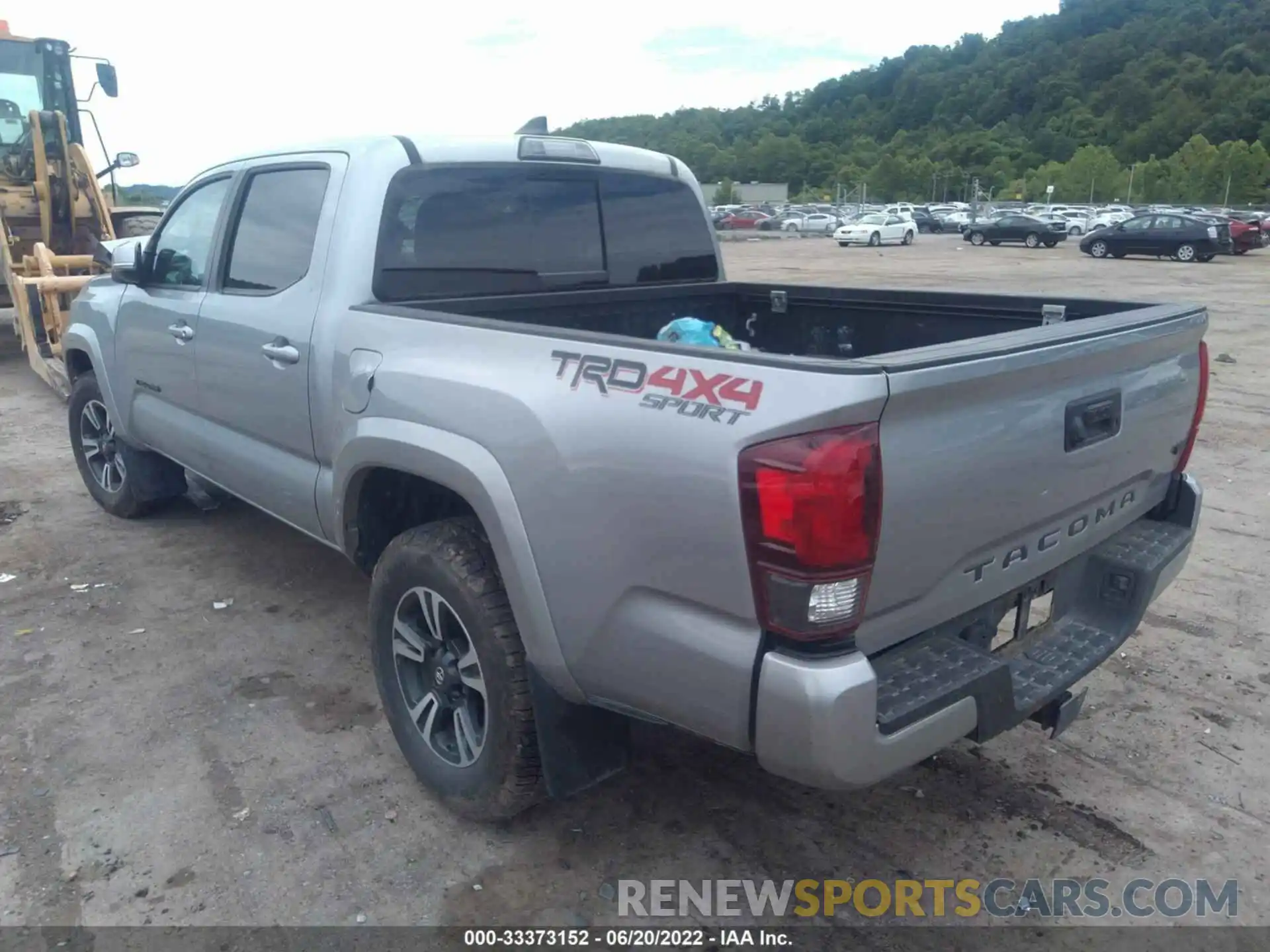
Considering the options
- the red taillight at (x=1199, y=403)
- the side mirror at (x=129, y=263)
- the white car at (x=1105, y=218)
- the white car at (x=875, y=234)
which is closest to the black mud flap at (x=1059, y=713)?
the red taillight at (x=1199, y=403)

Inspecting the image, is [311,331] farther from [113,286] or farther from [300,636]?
[113,286]

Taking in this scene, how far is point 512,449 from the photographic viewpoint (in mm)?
2580

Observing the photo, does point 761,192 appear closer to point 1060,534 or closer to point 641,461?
point 1060,534

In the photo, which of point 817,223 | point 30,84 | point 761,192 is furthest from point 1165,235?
point 761,192

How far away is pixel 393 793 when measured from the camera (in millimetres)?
3258

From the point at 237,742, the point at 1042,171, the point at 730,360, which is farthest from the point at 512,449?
the point at 1042,171

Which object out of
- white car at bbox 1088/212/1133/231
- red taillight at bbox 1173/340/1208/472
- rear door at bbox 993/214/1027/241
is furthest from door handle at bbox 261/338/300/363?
white car at bbox 1088/212/1133/231

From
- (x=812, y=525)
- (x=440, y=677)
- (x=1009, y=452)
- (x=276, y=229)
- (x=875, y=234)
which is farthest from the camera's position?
(x=875, y=234)

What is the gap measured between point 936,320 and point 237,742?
9.87 ft

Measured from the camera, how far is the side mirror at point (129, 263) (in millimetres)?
4785

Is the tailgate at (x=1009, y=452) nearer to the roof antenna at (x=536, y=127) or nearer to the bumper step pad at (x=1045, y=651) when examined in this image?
the bumper step pad at (x=1045, y=651)

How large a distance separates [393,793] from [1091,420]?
242 centimetres

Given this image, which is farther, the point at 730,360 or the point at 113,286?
the point at 113,286

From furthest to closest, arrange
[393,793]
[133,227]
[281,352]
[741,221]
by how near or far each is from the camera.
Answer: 1. [741,221]
2. [133,227]
3. [281,352]
4. [393,793]
